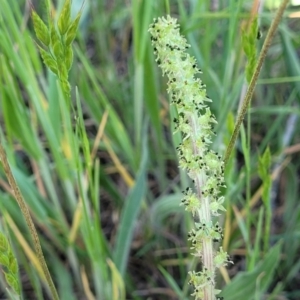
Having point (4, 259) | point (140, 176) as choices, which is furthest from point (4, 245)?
point (140, 176)

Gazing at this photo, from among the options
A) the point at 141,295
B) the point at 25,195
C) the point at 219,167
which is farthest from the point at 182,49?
the point at 141,295

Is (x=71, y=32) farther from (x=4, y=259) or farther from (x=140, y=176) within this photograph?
(x=140, y=176)

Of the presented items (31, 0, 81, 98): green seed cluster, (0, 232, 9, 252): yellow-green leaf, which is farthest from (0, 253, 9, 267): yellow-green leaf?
(31, 0, 81, 98): green seed cluster

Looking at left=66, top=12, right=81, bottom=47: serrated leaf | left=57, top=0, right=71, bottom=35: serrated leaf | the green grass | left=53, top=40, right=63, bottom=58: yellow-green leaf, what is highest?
left=57, top=0, right=71, bottom=35: serrated leaf

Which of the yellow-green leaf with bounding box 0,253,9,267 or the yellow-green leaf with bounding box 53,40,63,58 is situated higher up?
the yellow-green leaf with bounding box 53,40,63,58

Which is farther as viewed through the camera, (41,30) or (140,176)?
(140,176)

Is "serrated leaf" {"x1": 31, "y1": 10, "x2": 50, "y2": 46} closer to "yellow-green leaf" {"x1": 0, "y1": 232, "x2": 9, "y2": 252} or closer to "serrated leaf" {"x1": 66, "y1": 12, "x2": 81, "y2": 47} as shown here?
"serrated leaf" {"x1": 66, "y1": 12, "x2": 81, "y2": 47}

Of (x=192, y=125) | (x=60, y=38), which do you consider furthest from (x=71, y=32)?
(x=192, y=125)

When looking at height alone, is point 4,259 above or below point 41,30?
below
